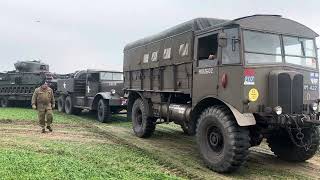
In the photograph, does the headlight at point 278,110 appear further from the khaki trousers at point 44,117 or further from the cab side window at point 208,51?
the khaki trousers at point 44,117

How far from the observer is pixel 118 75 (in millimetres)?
19188

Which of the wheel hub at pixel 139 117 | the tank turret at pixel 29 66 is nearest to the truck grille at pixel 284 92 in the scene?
the wheel hub at pixel 139 117

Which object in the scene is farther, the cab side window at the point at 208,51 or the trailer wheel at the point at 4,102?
the trailer wheel at the point at 4,102

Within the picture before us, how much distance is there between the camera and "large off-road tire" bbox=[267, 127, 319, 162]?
29.3ft

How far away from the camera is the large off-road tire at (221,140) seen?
26.0 feet

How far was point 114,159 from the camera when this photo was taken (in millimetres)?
9102

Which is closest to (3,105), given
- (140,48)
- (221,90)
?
(140,48)

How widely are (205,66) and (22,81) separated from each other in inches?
732

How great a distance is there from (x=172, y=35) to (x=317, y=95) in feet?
12.8

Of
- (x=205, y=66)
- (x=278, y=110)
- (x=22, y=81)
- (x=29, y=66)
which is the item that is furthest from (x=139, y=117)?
(x=29, y=66)

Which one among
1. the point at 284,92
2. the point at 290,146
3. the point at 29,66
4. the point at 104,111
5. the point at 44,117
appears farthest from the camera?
the point at 29,66

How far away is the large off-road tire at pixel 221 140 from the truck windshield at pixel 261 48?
1136 mm

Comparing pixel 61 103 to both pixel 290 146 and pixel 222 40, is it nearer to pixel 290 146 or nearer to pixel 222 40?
pixel 290 146

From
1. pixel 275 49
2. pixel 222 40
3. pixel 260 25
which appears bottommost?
pixel 275 49
